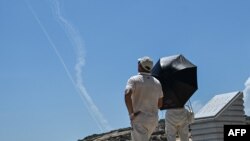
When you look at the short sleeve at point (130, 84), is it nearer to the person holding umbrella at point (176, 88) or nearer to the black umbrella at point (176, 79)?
the person holding umbrella at point (176, 88)

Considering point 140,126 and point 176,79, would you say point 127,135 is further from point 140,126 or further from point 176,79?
point 140,126

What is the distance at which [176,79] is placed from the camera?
11727 millimetres

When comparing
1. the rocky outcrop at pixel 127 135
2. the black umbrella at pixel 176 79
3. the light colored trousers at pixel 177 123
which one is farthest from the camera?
the rocky outcrop at pixel 127 135

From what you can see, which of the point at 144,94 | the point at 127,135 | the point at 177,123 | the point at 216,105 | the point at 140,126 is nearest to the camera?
the point at 140,126

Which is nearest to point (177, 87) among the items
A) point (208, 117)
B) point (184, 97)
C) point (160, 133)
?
point (184, 97)

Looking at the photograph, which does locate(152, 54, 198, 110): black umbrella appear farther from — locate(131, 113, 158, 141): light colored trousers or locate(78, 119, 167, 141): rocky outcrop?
locate(78, 119, 167, 141): rocky outcrop

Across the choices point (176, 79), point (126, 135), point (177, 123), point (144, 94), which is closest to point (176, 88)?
point (176, 79)

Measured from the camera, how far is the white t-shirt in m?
8.66

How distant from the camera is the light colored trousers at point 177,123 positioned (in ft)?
36.8

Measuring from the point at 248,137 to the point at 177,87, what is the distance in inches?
139

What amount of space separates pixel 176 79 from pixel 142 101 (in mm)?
3123

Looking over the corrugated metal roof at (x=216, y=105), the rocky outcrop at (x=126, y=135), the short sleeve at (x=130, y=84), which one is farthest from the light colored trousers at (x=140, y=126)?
the rocky outcrop at (x=126, y=135)

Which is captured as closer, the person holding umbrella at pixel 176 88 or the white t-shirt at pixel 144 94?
the white t-shirt at pixel 144 94

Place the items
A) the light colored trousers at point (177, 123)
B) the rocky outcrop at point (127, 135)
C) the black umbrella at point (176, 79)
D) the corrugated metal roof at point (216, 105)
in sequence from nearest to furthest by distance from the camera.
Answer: the light colored trousers at point (177, 123), the black umbrella at point (176, 79), the corrugated metal roof at point (216, 105), the rocky outcrop at point (127, 135)
